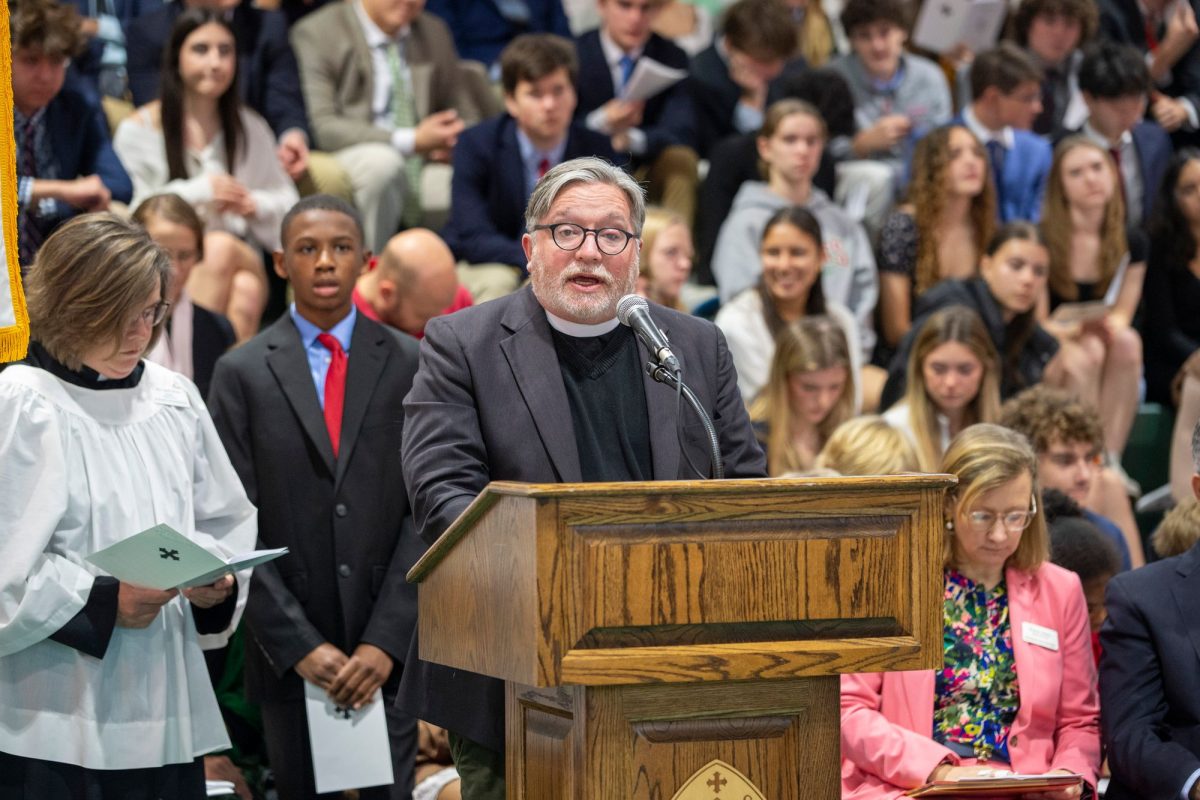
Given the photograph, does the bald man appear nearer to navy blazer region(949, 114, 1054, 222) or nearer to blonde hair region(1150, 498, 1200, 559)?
blonde hair region(1150, 498, 1200, 559)

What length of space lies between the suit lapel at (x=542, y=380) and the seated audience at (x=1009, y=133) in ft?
16.2

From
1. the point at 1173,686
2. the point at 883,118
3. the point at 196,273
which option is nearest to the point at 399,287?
the point at 196,273

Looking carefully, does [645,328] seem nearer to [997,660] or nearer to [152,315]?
[152,315]

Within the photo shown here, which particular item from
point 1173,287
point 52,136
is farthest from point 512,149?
point 1173,287

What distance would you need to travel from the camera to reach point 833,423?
5676 mm

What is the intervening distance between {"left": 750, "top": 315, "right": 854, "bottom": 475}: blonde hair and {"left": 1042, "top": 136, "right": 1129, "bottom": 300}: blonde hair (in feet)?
6.30

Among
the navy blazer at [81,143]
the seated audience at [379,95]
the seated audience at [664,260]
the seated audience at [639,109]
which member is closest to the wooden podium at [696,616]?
the navy blazer at [81,143]

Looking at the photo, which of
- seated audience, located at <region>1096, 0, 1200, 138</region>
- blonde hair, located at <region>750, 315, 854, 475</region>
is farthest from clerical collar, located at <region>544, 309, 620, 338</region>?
seated audience, located at <region>1096, 0, 1200, 138</region>

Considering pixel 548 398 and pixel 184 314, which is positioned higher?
pixel 184 314

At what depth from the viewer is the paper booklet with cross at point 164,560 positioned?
2990mm

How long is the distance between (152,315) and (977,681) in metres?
1.97

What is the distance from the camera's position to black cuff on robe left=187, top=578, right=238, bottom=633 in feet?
11.4

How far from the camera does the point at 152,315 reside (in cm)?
334

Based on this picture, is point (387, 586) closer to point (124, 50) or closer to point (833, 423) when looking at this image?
point (833, 423)
